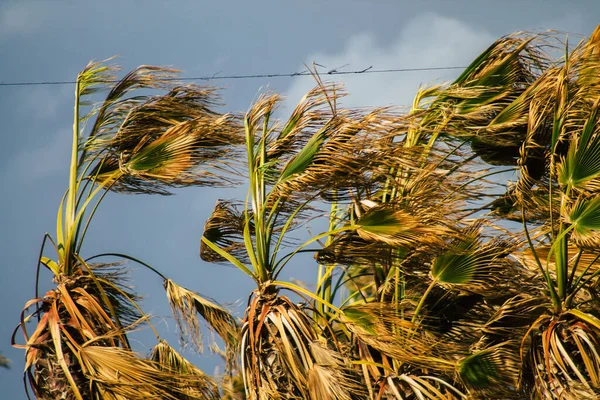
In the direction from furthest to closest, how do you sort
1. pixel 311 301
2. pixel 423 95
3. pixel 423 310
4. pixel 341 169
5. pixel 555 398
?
pixel 423 95 < pixel 423 310 < pixel 311 301 < pixel 341 169 < pixel 555 398

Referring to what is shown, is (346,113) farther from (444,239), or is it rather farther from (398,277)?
(398,277)

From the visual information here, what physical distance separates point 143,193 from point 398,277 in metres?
2.58

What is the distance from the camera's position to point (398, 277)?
7.93m

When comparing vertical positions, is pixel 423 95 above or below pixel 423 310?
above

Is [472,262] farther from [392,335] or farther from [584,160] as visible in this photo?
[584,160]

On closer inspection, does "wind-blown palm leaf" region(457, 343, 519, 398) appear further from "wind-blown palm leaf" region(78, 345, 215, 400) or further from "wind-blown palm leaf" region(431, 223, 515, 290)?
"wind-blown palm leaf" region(78, 345, 215, 400)

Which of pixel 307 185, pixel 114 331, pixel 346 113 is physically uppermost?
pixel 346 113

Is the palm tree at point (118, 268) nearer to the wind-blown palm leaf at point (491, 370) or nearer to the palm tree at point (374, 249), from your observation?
the palm tree at point (374, 249)

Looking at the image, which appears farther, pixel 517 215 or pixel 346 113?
pixel 517 215

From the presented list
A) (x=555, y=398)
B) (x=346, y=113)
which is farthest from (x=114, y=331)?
(x=555, y=398)

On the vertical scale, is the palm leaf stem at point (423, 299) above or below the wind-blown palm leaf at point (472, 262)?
below

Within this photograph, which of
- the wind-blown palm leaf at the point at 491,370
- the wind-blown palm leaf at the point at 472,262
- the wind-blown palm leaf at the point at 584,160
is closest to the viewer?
the wind-blown palm leaf at the point at 584,160

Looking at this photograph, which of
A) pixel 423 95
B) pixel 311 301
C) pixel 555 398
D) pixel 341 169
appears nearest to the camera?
pixel 555 398

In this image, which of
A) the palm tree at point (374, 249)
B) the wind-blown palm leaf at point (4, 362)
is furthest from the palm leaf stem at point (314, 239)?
the wind-blown palm leaf at point (4, 362)
